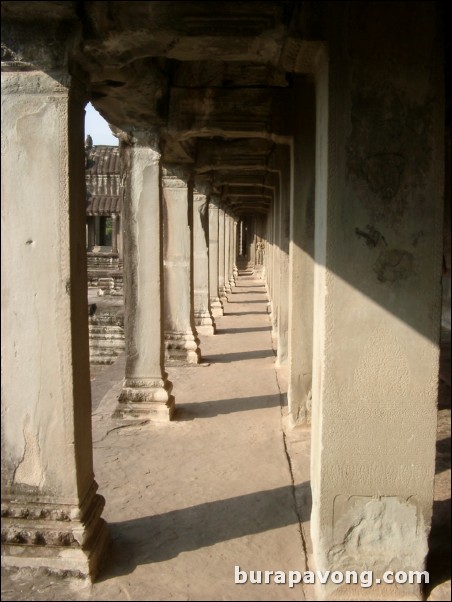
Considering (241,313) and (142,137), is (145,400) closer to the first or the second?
(142,137)

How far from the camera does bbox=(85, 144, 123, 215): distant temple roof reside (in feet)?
84.7

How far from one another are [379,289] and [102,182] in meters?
24.7

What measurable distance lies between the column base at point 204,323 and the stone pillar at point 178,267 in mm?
2536

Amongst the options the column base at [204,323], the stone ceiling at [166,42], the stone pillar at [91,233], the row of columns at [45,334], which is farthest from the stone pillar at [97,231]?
the row of columns at [45,334]

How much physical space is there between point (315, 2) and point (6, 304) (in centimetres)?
238

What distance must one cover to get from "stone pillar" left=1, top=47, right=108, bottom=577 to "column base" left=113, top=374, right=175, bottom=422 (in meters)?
2.87

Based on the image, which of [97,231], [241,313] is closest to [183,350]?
[241,313]

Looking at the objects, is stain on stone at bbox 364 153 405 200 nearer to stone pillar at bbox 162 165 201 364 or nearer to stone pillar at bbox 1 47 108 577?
stone pillar at bbox 1 47 108 577

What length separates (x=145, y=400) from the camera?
6.33 meters

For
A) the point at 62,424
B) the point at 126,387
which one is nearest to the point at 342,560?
the point at 62,424

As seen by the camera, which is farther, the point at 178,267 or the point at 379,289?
the point at 178,267

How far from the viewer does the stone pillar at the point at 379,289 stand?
2.99 metres

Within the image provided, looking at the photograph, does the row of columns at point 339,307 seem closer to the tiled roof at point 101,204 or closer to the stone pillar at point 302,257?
the stone pillar at point 302,257

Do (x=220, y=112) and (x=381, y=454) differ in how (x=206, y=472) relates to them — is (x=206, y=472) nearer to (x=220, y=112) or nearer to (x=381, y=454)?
(x=381, y=454)
